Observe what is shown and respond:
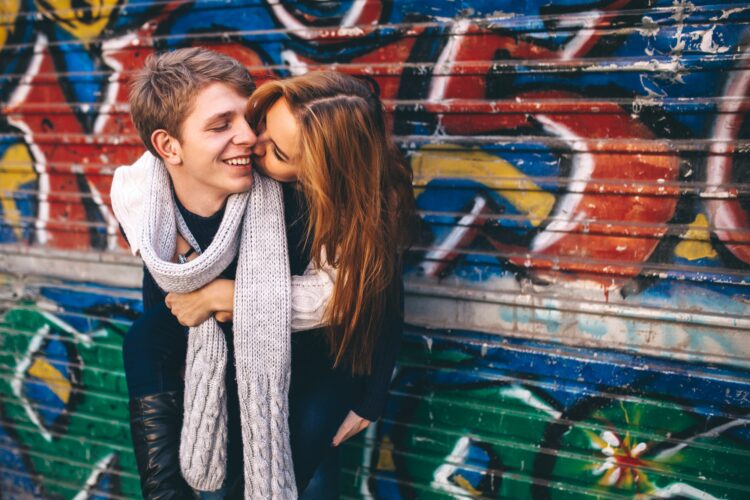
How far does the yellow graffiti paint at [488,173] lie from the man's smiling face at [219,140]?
0.94 m

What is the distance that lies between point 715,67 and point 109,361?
10.9ft

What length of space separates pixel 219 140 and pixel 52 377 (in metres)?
2.39

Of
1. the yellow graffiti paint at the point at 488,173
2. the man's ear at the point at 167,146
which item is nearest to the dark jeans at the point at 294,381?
the man's ear at the point at 167,146

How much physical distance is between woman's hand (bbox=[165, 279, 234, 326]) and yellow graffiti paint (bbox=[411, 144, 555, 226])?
1.09 meters

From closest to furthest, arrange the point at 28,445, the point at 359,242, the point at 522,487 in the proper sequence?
the point at 359,242
the point at 522,487
the point at 28,445

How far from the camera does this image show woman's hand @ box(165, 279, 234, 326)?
194 centimetres

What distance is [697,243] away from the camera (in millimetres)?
2285

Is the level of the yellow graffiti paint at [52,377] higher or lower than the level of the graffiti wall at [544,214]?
lower

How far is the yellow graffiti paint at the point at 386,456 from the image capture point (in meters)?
2.80

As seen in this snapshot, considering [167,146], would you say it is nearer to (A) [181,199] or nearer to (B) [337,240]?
(A) [181,199]

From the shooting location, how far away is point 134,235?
2.02 meters

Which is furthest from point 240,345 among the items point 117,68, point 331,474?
point 117,68

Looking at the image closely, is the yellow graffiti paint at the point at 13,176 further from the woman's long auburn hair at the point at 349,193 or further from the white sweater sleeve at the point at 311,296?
the white sweater sleeve at the point at 311,296

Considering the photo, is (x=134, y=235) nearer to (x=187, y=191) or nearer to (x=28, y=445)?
(x=187, y=191)
